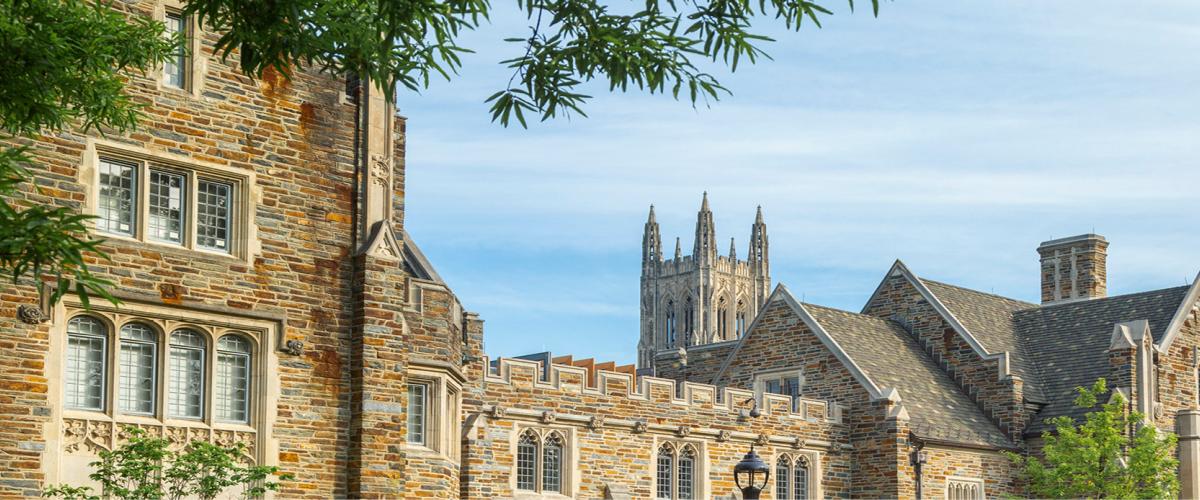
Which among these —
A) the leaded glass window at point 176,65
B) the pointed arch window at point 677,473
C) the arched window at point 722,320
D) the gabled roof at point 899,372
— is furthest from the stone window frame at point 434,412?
the arched window at point 722,320

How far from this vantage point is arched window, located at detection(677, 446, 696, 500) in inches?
1431

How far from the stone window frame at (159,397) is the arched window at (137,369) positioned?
0.08 m

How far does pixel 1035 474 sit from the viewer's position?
4150 cm

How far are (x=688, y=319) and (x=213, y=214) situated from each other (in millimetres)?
104370

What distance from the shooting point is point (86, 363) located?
19.8 metres

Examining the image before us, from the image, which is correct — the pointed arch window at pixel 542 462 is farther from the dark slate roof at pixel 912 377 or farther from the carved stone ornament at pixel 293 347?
the carved stone ornament at pixel 293 347

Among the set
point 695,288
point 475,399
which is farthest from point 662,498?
point 695,288

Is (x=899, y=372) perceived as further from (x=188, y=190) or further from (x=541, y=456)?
(x=188, y=190)

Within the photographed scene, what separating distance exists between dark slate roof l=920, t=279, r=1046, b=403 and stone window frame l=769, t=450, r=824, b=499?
780cm

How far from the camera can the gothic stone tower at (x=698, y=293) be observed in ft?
405

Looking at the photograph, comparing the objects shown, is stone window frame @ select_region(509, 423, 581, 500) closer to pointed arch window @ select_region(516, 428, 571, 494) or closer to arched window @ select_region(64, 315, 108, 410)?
pointed arch window @ select_region(516, 428, 571, 494)

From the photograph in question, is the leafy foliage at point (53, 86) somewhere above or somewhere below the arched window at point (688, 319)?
below

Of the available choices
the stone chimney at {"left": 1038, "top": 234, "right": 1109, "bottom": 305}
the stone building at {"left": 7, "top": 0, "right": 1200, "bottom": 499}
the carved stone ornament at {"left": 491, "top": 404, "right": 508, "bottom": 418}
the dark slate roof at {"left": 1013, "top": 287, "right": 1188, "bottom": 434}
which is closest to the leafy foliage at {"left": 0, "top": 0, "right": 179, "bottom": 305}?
the stone building at {"left": 7, "top": 0, "right": 1200, "bottom": 499}

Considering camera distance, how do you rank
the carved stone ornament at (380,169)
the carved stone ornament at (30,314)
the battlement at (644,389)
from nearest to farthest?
the carved stone ornament at (30,314) → the carved stone ornament at (380,169) → the battlement at (644,389)
